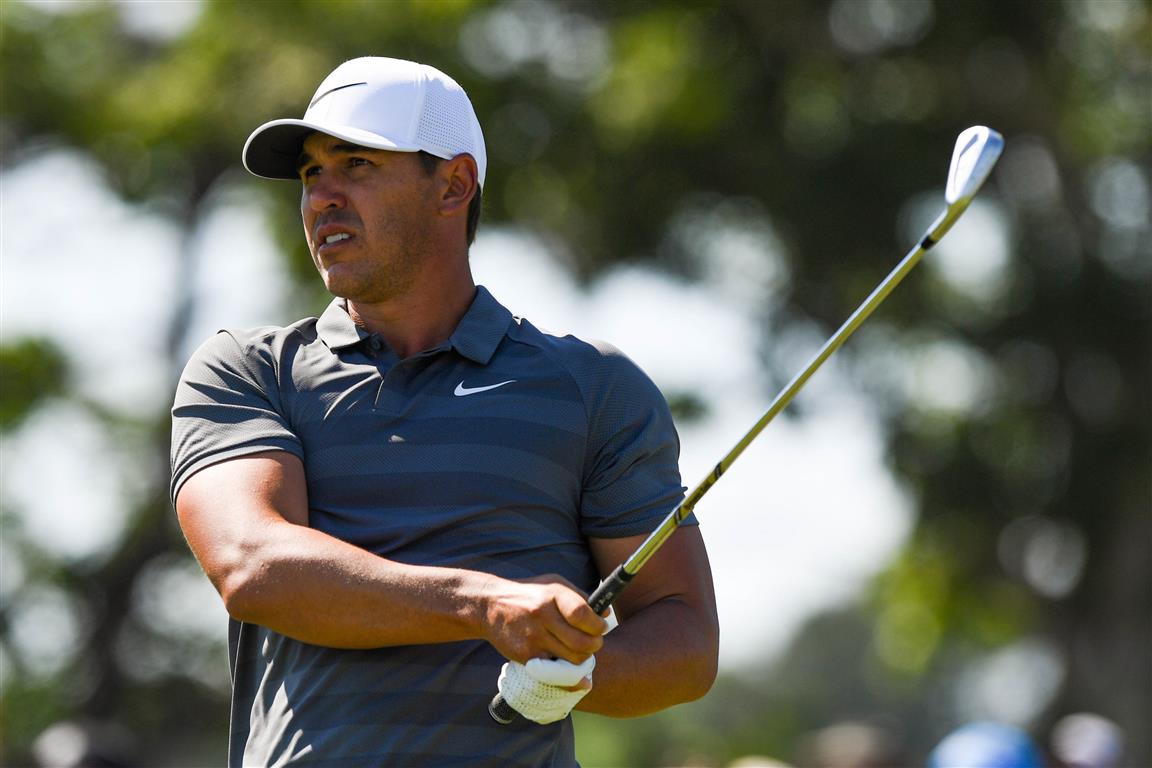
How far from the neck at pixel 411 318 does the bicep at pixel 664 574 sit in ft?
1.94

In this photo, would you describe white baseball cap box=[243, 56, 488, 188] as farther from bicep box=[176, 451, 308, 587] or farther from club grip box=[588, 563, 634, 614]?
club grip box=[588, 563, 634, 614]

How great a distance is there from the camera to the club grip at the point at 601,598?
3.38 m

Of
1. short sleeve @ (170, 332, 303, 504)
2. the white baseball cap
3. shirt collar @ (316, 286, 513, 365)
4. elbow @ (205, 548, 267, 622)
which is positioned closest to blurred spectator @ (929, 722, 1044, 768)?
shirt collar @ (316, 286, 513, 365)

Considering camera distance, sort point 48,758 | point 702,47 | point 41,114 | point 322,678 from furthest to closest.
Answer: point 41,114
point 702,47
point 48,758
point 322,678

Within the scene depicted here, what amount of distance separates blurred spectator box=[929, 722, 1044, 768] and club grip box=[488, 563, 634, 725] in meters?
4.43

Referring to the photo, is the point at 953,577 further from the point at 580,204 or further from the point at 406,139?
the point at 406,139

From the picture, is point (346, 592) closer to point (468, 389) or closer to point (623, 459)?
point (468, 389)

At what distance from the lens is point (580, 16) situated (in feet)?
61.9

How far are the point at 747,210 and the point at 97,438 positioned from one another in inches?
306

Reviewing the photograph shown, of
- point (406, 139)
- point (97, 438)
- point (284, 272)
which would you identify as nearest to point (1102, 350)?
point (284, 272)

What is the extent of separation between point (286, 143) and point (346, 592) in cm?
119

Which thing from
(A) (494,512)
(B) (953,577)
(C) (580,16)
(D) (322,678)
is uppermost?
(A) (494,512)

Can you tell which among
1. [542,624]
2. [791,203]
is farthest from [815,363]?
[791,203]

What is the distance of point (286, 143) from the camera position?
4098mm
